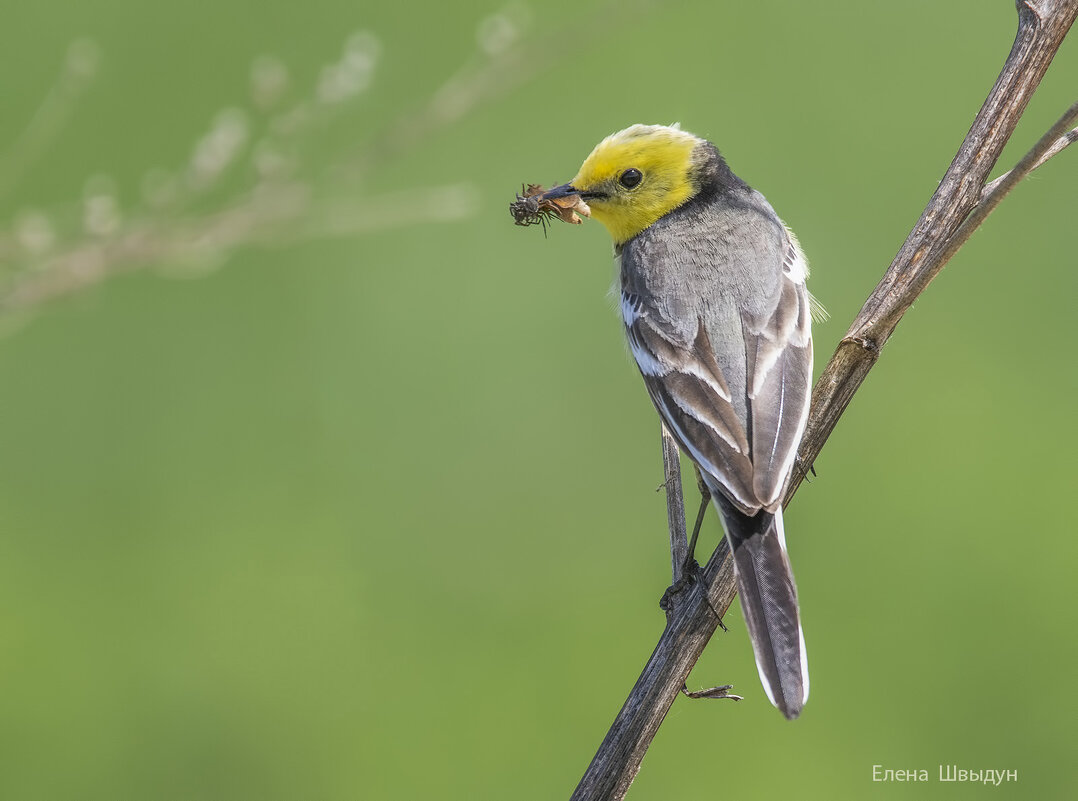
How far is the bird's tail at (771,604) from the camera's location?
2703 millimetres

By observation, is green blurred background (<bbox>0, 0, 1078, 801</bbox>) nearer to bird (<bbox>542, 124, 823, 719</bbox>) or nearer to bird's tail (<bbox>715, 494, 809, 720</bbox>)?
bird (<bbox>542, 124, 823, 719</bbox>)

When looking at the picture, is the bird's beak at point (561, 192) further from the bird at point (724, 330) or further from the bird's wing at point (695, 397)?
the bird's wing at point (695, 397)

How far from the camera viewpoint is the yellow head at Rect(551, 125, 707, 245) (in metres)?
4.46

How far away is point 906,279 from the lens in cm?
296

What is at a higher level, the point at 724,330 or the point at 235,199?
the point at 235,199

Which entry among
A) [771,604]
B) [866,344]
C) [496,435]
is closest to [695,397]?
[866,344]

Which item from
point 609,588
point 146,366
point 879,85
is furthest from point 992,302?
point 146,366

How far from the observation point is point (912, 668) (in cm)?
510

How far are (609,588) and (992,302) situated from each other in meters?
2.47

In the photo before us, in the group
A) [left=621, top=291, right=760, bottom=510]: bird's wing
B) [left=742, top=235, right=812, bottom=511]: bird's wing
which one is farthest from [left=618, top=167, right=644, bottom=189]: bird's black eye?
[left=742, top=235, right=812, bottom=511]: bird's wing

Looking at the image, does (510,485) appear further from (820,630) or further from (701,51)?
(701,51)

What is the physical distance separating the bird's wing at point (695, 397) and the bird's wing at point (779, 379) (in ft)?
0.15

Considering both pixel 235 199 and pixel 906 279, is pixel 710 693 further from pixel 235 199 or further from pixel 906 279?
pixel 235 199

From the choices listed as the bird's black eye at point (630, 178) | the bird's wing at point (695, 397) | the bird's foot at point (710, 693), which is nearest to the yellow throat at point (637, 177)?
the bird's black eye at point (630, 178)
